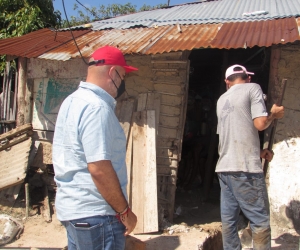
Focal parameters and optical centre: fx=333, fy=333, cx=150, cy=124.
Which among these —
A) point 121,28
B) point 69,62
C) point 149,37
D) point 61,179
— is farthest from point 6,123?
point 61,179

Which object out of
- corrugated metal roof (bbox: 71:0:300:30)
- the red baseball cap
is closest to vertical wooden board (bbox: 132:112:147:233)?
corrugated metal roof (bbox: 71:0:300:30)

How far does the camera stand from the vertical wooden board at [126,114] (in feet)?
15.5

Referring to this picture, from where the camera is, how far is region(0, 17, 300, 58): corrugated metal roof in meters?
3.96

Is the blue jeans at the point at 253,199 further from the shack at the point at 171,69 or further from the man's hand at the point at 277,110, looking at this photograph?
the shack at the point at 171,69

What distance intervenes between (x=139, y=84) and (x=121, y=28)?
1384 millimetres

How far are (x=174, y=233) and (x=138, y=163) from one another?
41.4 inches

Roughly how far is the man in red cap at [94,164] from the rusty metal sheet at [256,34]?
7.35 feet

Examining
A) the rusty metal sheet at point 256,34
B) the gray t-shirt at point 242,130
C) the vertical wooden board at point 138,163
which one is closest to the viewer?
the gray t-shirt at point 242,130

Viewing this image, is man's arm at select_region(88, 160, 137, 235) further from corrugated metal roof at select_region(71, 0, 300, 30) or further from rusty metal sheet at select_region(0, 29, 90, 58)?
corrugated metal roof at select_region(71, 0, 300, 30)

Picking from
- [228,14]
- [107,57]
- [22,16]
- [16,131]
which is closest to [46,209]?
[16,131]

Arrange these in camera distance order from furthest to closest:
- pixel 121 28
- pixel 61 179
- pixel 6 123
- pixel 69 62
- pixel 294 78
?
pixel 6 123 → pixel 121 28 → pixel 69 62 → pixel 294 78 → pixel 61 179

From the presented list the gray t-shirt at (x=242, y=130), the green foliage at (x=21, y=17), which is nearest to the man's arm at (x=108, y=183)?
the gray t-shirt at (x=242, y=130)

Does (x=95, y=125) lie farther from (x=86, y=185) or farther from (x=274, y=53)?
(x=274, y=53)

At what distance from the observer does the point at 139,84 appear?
4855mm
